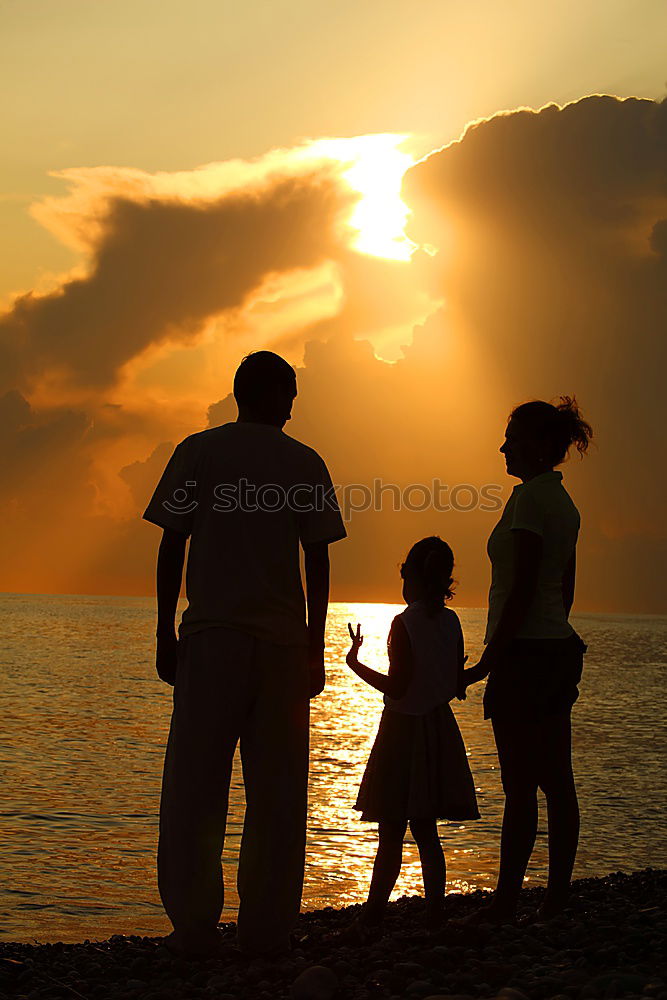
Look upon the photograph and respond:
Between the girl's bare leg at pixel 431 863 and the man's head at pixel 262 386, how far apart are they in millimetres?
2499

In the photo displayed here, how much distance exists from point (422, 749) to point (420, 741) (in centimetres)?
5

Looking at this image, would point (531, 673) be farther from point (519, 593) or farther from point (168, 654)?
point (168, 654)

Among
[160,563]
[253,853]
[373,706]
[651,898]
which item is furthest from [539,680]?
[373,706]

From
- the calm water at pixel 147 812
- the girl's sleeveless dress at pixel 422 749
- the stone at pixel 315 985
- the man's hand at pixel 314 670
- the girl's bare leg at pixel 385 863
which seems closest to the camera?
the stone at pixel 315 985

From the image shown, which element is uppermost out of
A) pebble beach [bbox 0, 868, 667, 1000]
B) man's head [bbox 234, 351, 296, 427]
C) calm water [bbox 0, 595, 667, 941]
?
man's head [bbox 234, 351, 296, 427]

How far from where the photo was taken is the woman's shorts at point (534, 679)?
5.34 m

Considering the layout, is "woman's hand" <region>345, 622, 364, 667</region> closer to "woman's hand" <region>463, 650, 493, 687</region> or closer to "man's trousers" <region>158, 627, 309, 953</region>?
"woman's hand" <region>463, 650, 493, 687</region>

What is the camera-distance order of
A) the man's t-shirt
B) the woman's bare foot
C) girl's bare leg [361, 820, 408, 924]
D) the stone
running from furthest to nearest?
girl's bare leg [361, 820, 408, 924] < the man's t-shirt < the woman's bare foot < the stone

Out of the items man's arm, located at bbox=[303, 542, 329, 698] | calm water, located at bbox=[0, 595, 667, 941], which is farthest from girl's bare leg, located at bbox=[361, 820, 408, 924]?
calm water, located at bbox=[0, 595, 667, 941]

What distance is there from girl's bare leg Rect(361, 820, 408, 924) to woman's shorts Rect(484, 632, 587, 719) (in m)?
0.97

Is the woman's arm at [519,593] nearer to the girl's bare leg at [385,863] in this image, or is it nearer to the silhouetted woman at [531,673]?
the silhouetted woman at [531,673]

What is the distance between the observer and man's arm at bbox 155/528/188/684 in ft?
15.9

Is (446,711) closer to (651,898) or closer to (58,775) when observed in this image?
(651,898)

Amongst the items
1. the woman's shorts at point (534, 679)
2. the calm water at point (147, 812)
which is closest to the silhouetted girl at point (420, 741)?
the woman's shorts at point (534, 679)
